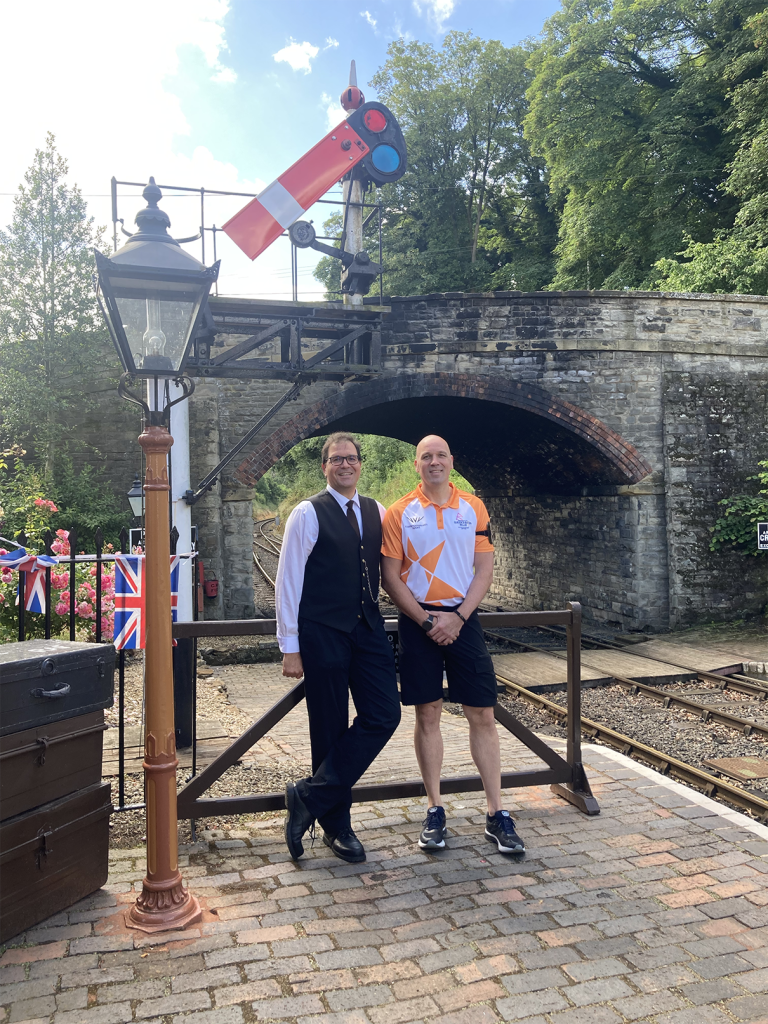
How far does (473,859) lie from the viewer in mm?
3465

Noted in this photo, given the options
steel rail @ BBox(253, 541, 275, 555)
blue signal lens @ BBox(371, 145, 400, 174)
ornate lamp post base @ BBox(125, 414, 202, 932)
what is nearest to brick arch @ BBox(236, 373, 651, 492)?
blue signal lens @ BBox(371, 145, 400, 174)

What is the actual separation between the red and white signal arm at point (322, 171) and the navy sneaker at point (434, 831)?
352 inches

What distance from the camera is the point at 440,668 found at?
356cm

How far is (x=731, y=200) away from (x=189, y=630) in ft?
74.2

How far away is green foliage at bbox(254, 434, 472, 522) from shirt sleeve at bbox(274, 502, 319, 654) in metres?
20.6

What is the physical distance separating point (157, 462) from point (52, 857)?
1567 millimetres

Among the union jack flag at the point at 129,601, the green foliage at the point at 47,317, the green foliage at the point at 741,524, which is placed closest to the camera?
the union jack flag at the point at 129,601

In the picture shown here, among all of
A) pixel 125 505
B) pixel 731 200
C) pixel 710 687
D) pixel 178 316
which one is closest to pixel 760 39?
pixel 731 200

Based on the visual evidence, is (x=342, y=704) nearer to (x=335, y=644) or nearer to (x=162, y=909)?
(x=335, y=644)

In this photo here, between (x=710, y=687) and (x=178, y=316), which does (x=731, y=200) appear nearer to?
(x=710, y=687)

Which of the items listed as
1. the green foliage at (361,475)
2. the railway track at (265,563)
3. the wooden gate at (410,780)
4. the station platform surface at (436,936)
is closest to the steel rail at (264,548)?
the railway track at (265,563)

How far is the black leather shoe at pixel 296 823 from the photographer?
3428mm

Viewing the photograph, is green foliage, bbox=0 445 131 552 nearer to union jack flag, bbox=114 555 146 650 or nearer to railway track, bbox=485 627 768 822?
railway track, bbox=485 627 768 822

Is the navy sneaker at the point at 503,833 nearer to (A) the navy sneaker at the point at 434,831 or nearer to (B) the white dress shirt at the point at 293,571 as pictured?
(A) the navy sneaker at the point at 434,831
